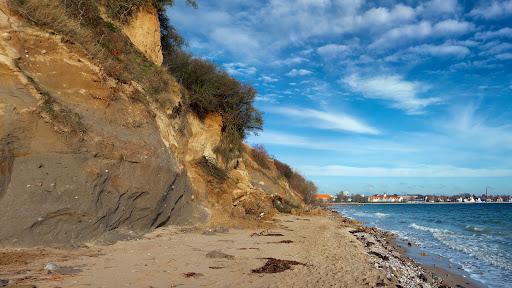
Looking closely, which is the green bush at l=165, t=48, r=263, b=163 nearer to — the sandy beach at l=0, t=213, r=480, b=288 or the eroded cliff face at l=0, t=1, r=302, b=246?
the eroded cliff face at l=0, t=1, r=302, b=246

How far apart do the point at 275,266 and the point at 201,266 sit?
164cm

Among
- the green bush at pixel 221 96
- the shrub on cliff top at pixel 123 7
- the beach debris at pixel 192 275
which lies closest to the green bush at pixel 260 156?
the green bush at pixel 221 96

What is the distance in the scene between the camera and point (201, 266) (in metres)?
8.08

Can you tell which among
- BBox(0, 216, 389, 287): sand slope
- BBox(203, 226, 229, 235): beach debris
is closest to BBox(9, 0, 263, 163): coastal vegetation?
BBox(203, 226, 229, 235): beach debris

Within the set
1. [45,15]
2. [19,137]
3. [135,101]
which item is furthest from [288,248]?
[45,15]

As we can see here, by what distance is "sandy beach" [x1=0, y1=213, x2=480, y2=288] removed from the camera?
6609mm

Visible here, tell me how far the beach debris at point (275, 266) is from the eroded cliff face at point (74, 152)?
4.19 meters

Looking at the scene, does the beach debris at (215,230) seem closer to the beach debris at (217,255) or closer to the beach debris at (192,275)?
the beach debris at (217,255)

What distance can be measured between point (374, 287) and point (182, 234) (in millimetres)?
6423

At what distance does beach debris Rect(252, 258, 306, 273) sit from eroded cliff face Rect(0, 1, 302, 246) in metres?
4.19

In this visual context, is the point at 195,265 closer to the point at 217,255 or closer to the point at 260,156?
the point at 217,255

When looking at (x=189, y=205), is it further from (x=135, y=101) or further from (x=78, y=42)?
(x=78, y=42)

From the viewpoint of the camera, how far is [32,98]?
926cm

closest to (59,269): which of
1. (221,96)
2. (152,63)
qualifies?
(152,63)
